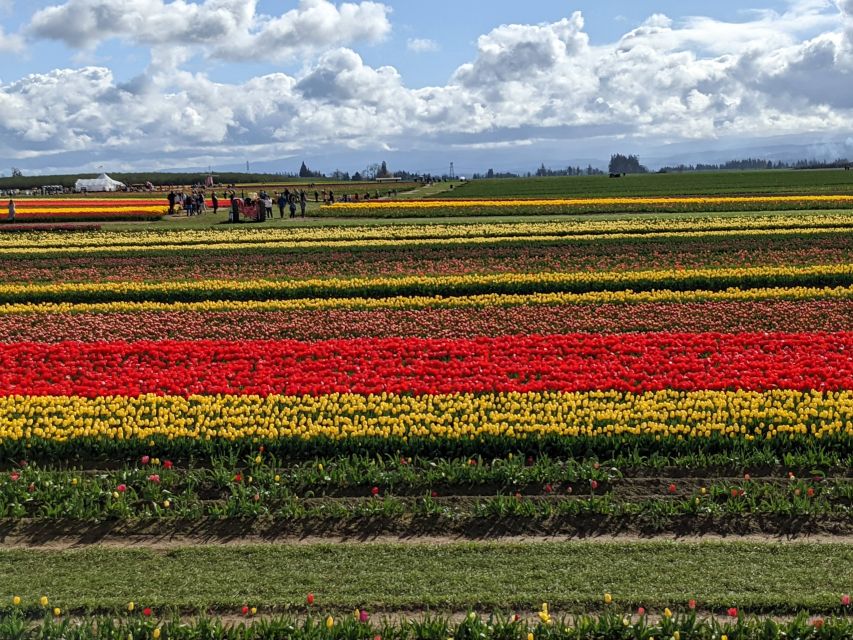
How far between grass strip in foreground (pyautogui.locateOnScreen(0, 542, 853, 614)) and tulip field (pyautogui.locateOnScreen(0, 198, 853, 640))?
30mm

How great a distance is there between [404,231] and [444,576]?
31.4 m

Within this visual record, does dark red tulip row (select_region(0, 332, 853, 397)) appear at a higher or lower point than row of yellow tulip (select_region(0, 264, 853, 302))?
lower

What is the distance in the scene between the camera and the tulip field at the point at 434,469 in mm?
7551

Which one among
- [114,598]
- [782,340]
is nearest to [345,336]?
[782,340]

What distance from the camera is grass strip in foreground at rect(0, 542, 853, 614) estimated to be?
7578 millimetres

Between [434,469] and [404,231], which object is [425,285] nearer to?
[434,469]

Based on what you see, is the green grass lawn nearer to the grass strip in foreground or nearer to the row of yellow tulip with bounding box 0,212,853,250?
the row of yellow tulip with bounding box 0,212,853,250

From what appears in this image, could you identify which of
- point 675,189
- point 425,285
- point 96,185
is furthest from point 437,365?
point 96,185

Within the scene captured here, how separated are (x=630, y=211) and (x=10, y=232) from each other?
35107 millimetres

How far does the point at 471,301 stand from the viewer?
2117 cm

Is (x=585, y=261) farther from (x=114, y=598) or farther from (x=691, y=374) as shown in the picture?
(x=114, y=598)

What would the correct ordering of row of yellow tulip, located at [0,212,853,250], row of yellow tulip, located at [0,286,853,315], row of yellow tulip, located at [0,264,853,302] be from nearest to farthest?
row of yellow tulip, located at [0,286,853,315]
row of yellow tulip, located at [0,264,853,302]
row of yellow tulip, located at [0,212,853,250]

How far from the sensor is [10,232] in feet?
140

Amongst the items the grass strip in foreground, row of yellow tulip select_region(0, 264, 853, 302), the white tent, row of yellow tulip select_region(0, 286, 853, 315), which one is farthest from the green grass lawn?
the grass strip in foreground
